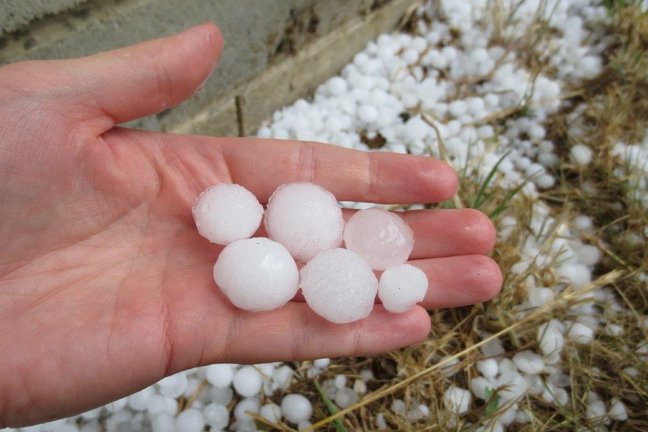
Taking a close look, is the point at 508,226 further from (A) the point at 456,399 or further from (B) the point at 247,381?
(B) the point at 247,381

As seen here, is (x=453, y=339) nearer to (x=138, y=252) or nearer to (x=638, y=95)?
(x=138, y=252)

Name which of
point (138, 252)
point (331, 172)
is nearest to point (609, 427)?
point (331, 172)

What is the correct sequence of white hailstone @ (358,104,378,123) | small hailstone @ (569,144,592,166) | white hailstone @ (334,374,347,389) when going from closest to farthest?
white hailstone @ (334,374,347,389)
small hailstone @ (569,144,592,166)
white hailstone @ (358,104,378,123)

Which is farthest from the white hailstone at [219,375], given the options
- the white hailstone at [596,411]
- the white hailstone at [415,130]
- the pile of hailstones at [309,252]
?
the white hailstone at [415,130]

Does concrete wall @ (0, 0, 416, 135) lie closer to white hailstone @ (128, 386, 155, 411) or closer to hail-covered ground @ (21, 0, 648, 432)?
hail-covered ground @ (21, 0, 648, 432)

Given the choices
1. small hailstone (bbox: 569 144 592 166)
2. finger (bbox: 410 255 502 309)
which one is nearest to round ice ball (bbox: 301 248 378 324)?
finger (bbox: 410 255 502 309)

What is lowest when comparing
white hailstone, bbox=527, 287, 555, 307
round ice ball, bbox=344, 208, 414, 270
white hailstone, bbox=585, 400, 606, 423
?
white hailstone, bbox=585, 400, 606, 423

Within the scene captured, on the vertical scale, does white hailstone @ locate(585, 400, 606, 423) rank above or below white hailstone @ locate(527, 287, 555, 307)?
below
